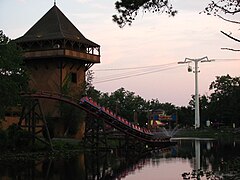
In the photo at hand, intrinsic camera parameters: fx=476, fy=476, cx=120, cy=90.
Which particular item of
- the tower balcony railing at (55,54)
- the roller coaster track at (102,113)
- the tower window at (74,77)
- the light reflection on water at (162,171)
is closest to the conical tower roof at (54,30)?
the tower balcony railing at (55,54)

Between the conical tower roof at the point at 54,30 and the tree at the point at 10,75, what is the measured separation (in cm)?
1535

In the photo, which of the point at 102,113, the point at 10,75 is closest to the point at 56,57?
the point at 102,113

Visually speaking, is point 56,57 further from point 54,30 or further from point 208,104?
point 208,104

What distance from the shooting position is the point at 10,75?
30.4m

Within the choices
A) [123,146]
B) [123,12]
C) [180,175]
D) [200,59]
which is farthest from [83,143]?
[200,59]

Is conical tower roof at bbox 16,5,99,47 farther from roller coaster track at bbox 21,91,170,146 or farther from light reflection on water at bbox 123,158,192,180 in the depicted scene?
light reflection on water at bbox 123,158,192,180

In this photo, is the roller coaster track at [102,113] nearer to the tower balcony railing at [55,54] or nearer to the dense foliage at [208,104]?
the tower balcony railing at [55,54]

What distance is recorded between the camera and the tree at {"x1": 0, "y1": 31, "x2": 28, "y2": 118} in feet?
90.9

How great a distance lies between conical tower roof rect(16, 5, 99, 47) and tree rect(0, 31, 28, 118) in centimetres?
1535

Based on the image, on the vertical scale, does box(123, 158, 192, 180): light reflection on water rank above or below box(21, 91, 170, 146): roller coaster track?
below

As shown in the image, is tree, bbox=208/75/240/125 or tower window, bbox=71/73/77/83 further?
tree, bbox=208/75/240/125

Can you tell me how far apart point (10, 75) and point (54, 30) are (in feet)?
62.1

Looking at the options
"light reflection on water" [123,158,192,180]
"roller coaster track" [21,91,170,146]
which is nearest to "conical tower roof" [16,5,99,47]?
"roller coaster track" [21,91,170,146]

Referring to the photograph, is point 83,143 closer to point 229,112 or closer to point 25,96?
point 25,96
